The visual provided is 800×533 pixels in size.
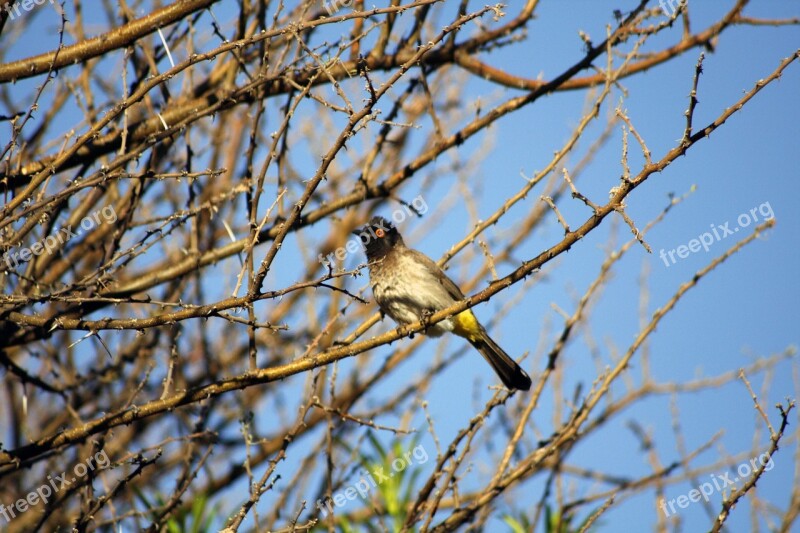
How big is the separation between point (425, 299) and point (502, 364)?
2.34 ft

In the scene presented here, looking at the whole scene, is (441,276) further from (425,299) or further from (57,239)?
(57,239)

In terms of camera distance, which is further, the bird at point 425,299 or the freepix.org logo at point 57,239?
the bird at point 425,299

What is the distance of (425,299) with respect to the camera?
5.33m

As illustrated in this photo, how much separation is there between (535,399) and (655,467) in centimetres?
170

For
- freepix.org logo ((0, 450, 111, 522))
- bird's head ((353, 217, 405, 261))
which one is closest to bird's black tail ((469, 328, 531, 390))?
bird's head ((353, 217, 405, 261))

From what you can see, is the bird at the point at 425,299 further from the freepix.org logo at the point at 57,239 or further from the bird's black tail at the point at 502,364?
the freepix.org logo at the point at 57,239

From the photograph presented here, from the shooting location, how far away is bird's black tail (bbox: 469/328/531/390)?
5.20 meters

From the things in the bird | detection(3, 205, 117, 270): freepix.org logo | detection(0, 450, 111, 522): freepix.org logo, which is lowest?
detection(0, 450, 111, 522): freepix.org logo

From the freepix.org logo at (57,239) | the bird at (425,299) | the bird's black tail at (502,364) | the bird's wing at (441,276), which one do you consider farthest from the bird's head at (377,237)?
the freepix.org logo at (57,239)

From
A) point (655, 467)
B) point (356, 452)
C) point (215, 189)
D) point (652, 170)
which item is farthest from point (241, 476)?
point (652, 170)

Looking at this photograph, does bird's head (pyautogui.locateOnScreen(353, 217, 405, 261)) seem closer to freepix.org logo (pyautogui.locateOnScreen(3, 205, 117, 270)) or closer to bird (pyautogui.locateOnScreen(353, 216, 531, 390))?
bird (pyautogui.locateOnScreen(353, 216, 531, 390))

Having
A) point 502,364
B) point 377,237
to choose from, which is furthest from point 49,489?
point 502,364

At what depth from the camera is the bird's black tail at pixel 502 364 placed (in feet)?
17.1

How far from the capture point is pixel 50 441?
318 centimetres
